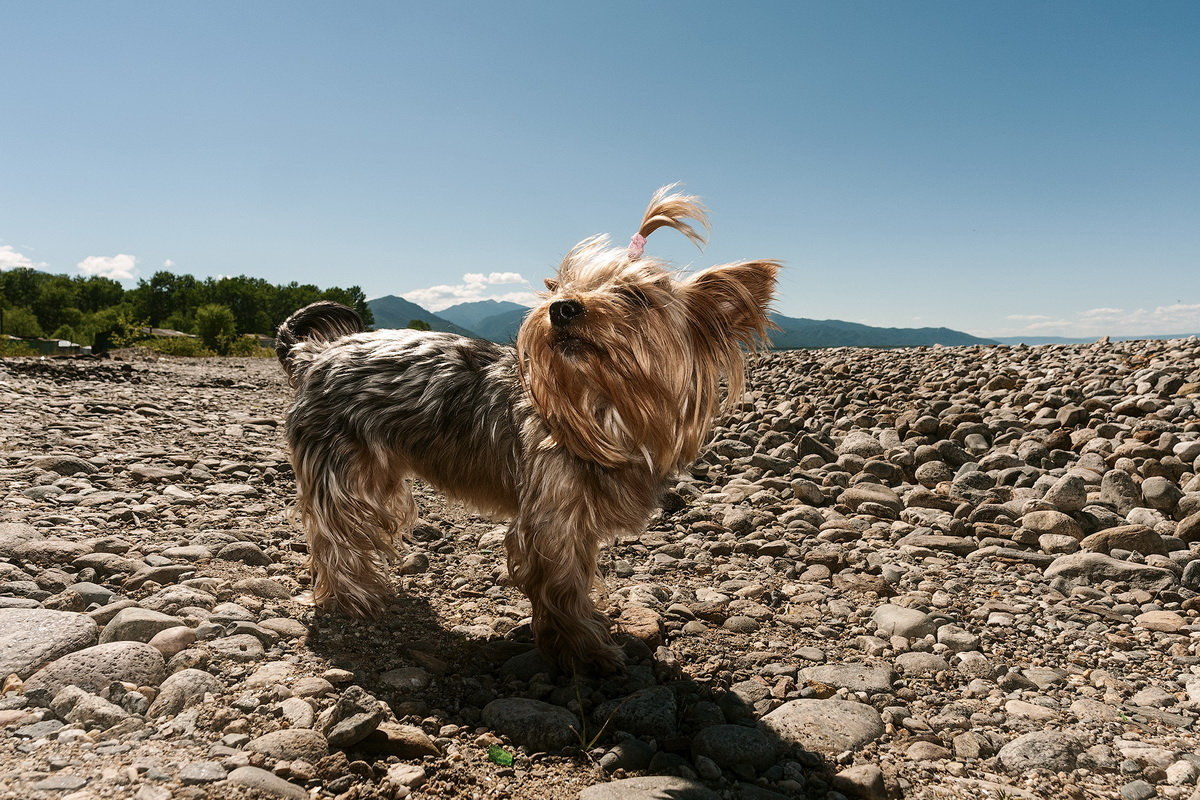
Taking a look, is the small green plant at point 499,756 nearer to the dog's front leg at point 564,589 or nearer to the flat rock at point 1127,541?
the dog's front leg at point 564,589

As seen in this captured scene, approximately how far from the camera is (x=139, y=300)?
3959 inches

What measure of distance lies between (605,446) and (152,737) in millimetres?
2551

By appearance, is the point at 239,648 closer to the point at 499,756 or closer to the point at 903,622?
the point at 499,756

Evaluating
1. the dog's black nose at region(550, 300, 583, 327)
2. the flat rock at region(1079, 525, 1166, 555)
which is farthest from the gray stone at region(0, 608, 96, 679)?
the flat rock at region(1079, 525, 1166, 555)

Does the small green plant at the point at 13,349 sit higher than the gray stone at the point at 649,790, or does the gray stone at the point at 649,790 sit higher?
the small green plant at the point at 13,349

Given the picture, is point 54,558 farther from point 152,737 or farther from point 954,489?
point 954,489

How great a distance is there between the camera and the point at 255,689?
3.62 m

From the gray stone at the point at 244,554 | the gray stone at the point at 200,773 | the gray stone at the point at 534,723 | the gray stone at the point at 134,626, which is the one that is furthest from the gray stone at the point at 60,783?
the gray stone at the point at 244,554

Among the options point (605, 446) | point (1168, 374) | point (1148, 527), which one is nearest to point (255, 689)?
point (605, 446)

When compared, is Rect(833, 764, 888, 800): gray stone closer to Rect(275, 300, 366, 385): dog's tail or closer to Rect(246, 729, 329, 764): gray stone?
Rect(246, 729, 329, 764): gray stone

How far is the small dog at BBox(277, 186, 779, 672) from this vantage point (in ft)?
13.7

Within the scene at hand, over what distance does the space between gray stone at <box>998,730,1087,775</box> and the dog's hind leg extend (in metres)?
3.86

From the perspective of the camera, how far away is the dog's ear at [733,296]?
170 inches

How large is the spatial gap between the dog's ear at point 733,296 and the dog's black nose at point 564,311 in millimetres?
776
